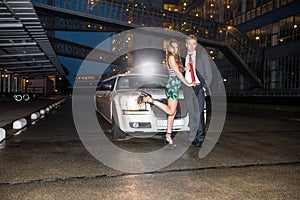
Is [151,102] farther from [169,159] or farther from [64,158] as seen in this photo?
[64,158]

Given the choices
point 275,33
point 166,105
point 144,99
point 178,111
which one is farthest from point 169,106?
point 275,33

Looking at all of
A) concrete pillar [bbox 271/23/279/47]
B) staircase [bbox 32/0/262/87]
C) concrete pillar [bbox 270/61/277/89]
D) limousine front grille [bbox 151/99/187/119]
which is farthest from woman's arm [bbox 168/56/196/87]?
concrete pillar [bbox 271/23/279/47]

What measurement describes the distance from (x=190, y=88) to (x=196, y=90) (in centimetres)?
13

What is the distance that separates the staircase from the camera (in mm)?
34438

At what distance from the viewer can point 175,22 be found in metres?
37.6

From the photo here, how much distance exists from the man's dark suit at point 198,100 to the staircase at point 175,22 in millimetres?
28822

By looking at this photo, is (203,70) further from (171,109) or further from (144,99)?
(144,99)

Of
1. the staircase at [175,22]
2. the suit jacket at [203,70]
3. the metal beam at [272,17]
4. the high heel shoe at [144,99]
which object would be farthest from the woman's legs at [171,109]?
the metal beam at [272,17]

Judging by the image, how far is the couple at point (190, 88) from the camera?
5.99 meters

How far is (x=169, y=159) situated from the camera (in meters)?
5.19

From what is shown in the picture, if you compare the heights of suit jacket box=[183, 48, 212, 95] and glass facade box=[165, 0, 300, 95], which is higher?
glass facade box=[165, 0, 300, 95]

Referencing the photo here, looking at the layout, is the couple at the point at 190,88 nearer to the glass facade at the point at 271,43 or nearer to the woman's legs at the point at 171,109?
the woman's legs at the point at 171,109

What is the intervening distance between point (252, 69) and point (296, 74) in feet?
18.8

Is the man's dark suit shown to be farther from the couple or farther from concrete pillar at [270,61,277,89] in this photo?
concrete pillar at [270,61,277,89]
